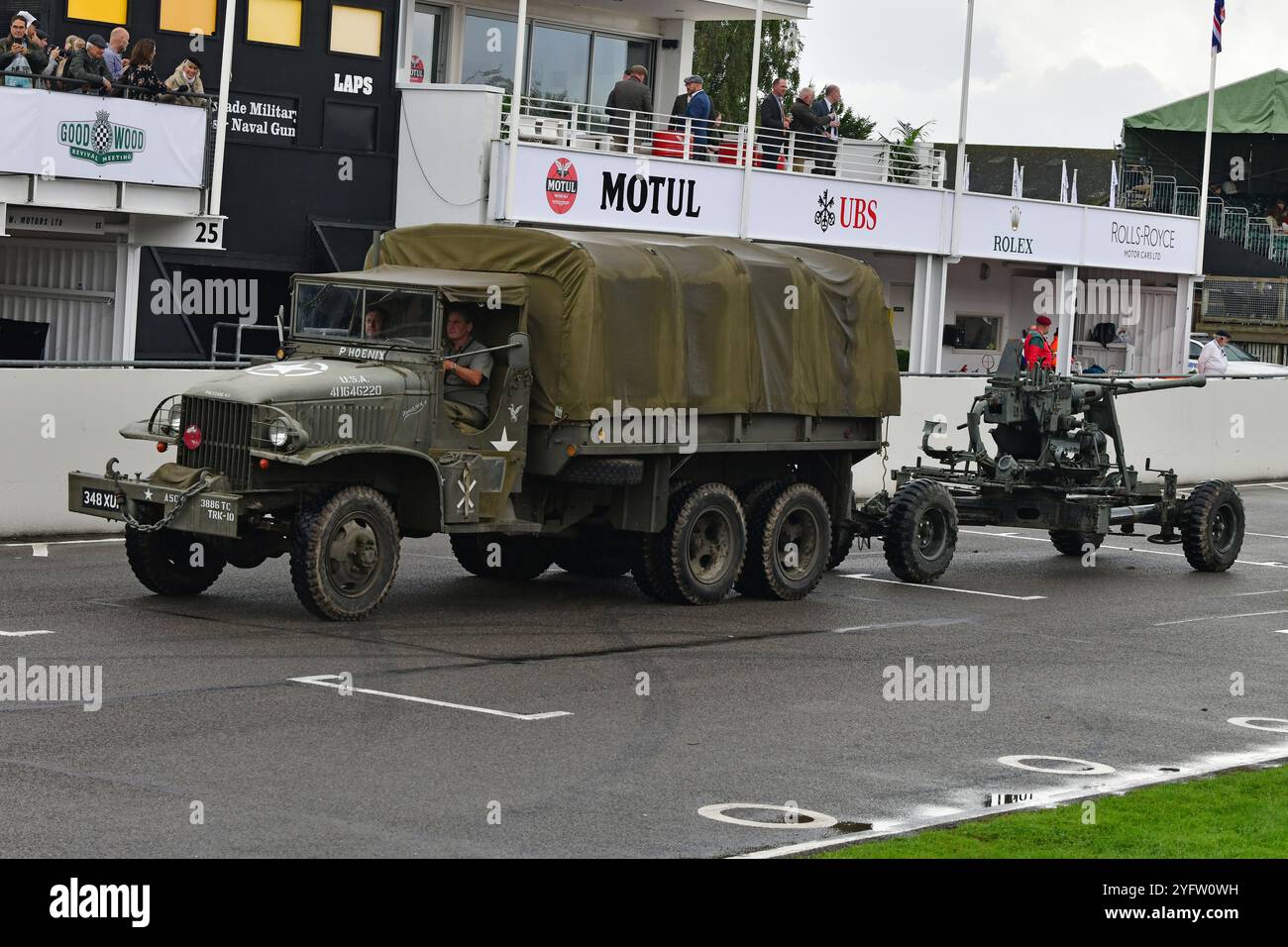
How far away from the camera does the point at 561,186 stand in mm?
31891

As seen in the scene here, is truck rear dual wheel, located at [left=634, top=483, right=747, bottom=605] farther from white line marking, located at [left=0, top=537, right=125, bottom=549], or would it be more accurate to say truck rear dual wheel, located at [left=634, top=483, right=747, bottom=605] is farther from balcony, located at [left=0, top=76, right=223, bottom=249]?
balcony, located at [left=0, top=76, right=223, bottom=249]

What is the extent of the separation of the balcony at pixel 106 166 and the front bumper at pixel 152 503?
11.5 meters

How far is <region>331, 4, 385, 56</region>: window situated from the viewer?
31.2 m

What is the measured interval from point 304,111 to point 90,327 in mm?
4429

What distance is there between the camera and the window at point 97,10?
2850cm

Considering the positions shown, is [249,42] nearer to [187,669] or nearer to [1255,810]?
[187,669]

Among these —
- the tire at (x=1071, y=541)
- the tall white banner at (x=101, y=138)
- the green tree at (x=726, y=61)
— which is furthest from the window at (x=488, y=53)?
the green tree at (x=726, y=61)

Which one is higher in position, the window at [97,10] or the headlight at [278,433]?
the window at [97,10]

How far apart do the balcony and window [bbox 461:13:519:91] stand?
24.9ft

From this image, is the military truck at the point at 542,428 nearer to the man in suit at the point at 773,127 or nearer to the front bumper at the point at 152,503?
the front bumper at the point at 152,503

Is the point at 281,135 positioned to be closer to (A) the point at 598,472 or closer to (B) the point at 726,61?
(A) the point at 598,472

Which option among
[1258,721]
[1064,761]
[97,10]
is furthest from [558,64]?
[1064,761]

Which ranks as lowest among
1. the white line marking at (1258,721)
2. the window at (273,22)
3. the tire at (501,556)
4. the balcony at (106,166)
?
the white line marking at (1258,721)

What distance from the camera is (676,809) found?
33.1ft
